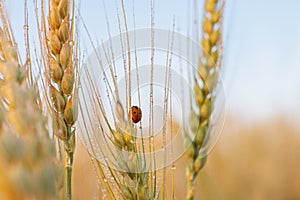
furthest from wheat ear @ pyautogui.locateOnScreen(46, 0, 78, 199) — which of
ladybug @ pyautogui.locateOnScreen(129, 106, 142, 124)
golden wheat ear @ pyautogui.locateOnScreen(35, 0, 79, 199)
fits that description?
ladybug @ pyautogui.locateOnScreen(129, 106, 142, 124)

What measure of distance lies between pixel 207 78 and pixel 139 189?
272mm

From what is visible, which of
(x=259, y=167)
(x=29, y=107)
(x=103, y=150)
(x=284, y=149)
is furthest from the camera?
(x=284, y=149)

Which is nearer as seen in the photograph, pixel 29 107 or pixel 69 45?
pixel 29 107

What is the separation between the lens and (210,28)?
995mm

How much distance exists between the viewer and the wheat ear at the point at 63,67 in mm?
942

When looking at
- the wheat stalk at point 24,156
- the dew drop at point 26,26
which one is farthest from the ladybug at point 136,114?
the wheat stalk at point 24,156

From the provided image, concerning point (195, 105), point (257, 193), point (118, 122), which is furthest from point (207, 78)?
point (257, 193)

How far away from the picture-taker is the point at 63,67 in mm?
965

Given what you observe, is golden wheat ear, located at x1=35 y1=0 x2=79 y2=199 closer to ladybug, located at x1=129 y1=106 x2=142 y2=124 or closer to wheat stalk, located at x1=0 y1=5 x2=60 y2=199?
ladybug, located at x1=129 y1=106 x2=142 y2=124

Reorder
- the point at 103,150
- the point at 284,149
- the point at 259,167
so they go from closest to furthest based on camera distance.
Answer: the point at 103,150, the point at 259,167, the point at 284,149

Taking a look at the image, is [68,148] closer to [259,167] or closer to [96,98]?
[96,98]

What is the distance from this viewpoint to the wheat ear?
0.94 m

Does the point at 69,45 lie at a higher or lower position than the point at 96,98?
higher

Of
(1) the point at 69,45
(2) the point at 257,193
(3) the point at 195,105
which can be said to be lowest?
(2) the point at 257,193
